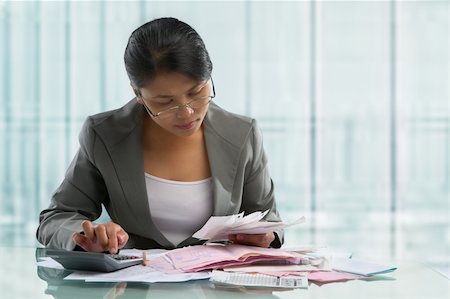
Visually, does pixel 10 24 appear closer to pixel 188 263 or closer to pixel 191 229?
pixel 191 229

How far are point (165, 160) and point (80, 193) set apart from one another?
8.7 inches

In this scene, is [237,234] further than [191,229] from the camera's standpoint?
No

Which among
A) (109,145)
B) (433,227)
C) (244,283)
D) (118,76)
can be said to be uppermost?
(118,76)

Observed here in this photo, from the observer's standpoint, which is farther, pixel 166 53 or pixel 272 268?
pixel 166 53

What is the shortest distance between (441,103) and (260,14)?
1.41m

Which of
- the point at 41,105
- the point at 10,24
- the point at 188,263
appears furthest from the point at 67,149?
the point at 188,263

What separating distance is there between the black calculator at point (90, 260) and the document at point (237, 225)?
0.16m

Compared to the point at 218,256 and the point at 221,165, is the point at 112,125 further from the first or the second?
the point at 218,256

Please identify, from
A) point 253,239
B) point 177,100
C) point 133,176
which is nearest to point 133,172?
point 133,176

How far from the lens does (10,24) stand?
5734mm

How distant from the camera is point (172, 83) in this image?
1.83m

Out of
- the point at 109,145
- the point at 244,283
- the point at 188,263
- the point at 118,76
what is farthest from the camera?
the point at 118,76

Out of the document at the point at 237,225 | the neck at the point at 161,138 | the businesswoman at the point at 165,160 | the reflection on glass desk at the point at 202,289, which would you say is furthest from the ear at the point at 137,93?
the reflection on glass desk at the point at 202,289

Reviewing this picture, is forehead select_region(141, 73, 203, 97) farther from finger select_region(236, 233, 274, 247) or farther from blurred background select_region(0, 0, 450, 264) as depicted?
blurred background select_region(0, 0, 450, 264)
